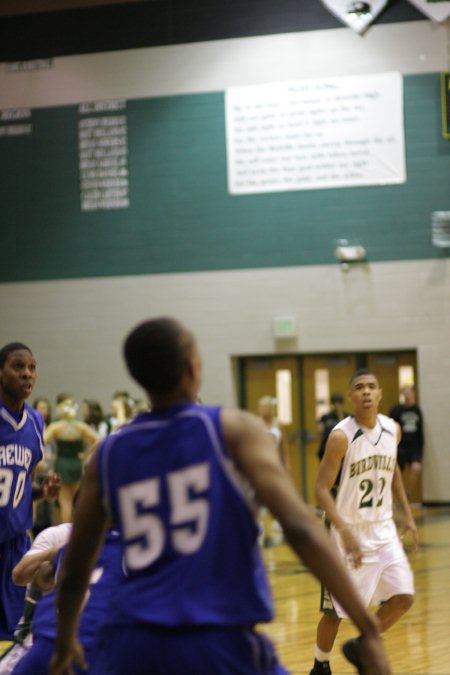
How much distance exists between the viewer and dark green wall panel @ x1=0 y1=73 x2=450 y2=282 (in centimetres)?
1609

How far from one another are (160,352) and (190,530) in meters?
0.39

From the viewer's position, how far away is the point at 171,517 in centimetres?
231

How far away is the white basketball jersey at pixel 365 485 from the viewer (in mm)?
5918

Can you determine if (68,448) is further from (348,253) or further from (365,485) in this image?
Answer: (365,485)

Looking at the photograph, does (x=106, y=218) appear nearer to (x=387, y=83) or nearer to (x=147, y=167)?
(x=147, y=167)

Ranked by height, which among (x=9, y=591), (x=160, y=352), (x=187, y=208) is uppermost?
(x=187, y=208)

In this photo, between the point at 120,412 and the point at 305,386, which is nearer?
the point at 120,412

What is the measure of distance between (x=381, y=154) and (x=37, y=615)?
1326 centimetres

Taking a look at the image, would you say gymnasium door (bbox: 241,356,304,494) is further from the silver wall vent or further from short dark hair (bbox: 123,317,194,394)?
short dark hair (bbox: 123,317,194,394)

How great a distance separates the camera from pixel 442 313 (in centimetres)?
1592

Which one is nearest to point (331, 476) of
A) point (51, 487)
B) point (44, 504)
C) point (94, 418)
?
point (51, 487)

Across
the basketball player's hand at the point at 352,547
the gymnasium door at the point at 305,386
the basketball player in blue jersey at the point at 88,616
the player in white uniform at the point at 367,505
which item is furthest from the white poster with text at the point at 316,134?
the basketball player in blue jersey at the point at 88,616

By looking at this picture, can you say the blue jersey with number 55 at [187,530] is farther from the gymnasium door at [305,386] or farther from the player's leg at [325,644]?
the gymnasium door at [305,386]

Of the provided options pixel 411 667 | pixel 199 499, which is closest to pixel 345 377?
pixel 411 667
